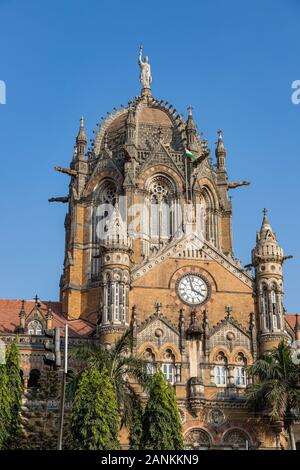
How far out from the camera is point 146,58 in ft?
296

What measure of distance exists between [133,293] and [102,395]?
53.0 feet

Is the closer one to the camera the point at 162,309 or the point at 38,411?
the point at 38,411

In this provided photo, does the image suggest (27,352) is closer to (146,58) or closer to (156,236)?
(156,236)

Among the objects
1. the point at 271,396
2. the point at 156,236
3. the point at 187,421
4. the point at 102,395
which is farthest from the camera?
the point at 156,236

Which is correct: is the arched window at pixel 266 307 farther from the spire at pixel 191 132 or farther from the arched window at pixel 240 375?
the spire at pixel 191 132

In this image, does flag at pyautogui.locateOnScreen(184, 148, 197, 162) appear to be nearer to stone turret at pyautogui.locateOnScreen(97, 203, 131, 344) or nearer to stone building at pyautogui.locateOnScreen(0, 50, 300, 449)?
stone building at pyautogui.locateOnScreen(0, 50, 300, 449)

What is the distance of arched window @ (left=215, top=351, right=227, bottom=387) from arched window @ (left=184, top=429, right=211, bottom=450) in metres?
3.82

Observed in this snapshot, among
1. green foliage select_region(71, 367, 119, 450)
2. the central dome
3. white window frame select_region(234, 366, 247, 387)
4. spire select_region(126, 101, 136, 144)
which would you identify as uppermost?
the central dome

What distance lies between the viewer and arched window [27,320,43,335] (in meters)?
68.2

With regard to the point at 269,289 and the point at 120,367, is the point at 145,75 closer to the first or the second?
the point at 269,289

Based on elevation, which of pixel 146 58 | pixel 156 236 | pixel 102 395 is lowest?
pixel 102 395

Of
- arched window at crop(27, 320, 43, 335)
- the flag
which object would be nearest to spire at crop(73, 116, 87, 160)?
the flag

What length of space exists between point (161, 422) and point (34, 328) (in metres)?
21.3

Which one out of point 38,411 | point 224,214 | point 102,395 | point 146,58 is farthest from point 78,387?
point 146,58
